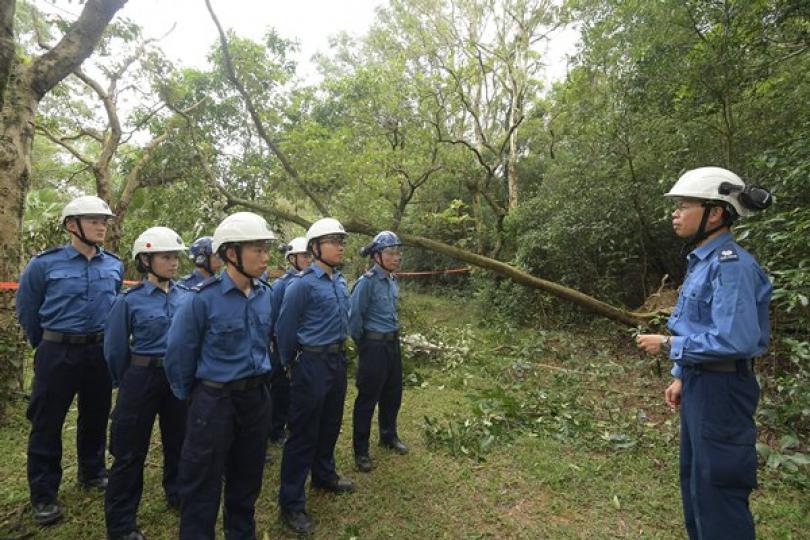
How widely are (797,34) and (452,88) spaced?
8782mm

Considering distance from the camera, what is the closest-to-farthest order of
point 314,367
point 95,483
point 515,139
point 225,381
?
point 225,381
point 314,367
point 95,483
point 515,139

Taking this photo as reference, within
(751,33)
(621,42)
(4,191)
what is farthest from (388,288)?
(621,42)

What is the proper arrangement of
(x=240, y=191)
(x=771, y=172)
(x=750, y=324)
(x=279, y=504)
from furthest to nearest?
(x=240, y=191) → (x=771, y=172) → (x=279, y=504) → (x=750, y=324)

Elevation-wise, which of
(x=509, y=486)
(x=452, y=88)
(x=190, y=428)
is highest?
(x=452, y=88)

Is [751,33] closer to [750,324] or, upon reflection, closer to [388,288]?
[750,324]

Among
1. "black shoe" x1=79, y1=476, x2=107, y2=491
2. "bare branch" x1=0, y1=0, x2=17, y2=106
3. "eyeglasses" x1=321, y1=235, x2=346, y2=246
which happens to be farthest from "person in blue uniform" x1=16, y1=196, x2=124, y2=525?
"eyeglasses" x1=321, y1=235, x2=346, y2=246

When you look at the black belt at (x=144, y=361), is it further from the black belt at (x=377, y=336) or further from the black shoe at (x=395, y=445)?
the black shoe at (x=395, y=445)

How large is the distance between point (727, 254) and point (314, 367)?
287 centimetres

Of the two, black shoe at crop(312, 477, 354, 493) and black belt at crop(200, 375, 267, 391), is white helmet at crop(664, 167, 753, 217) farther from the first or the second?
black shoe at crop(312, 477, 354, 493)

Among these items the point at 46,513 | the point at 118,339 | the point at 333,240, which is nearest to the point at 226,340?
the point at 118,339

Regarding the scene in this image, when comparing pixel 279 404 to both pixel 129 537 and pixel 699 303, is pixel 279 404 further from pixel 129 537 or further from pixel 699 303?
pixel 699 303

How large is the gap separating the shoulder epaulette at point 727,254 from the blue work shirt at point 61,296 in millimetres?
4380

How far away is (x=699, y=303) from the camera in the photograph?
2.44m

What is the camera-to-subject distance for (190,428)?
2584 millimetres
